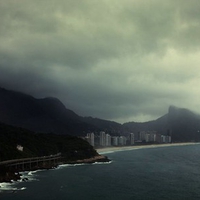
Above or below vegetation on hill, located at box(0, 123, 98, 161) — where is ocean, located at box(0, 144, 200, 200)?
below

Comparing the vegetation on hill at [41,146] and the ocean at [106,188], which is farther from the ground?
the vegetation on hill at [41,146]

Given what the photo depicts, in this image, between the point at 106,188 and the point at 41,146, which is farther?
the point at 41,146

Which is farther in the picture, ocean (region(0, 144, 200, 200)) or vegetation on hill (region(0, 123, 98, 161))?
vegetation on hill (region(0, 123, 98, 161))

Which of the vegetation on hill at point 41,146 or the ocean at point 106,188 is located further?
the vegetation on hill at point 41,146

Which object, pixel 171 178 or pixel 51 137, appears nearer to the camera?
pixel 171 178

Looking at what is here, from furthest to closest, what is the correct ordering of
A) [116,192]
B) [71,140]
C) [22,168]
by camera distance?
1. [71,140]
2. [22,168]
3. [116,192]

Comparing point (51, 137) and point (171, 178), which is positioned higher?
point (51, 137)

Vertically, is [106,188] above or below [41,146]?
below

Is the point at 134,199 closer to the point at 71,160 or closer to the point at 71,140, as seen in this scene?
the point at 71,160

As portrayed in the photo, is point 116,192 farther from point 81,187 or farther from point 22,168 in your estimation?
point 22,168

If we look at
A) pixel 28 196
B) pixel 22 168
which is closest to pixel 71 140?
pixel 22 168

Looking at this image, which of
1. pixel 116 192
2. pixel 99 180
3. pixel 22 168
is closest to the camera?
pixel 116 192
